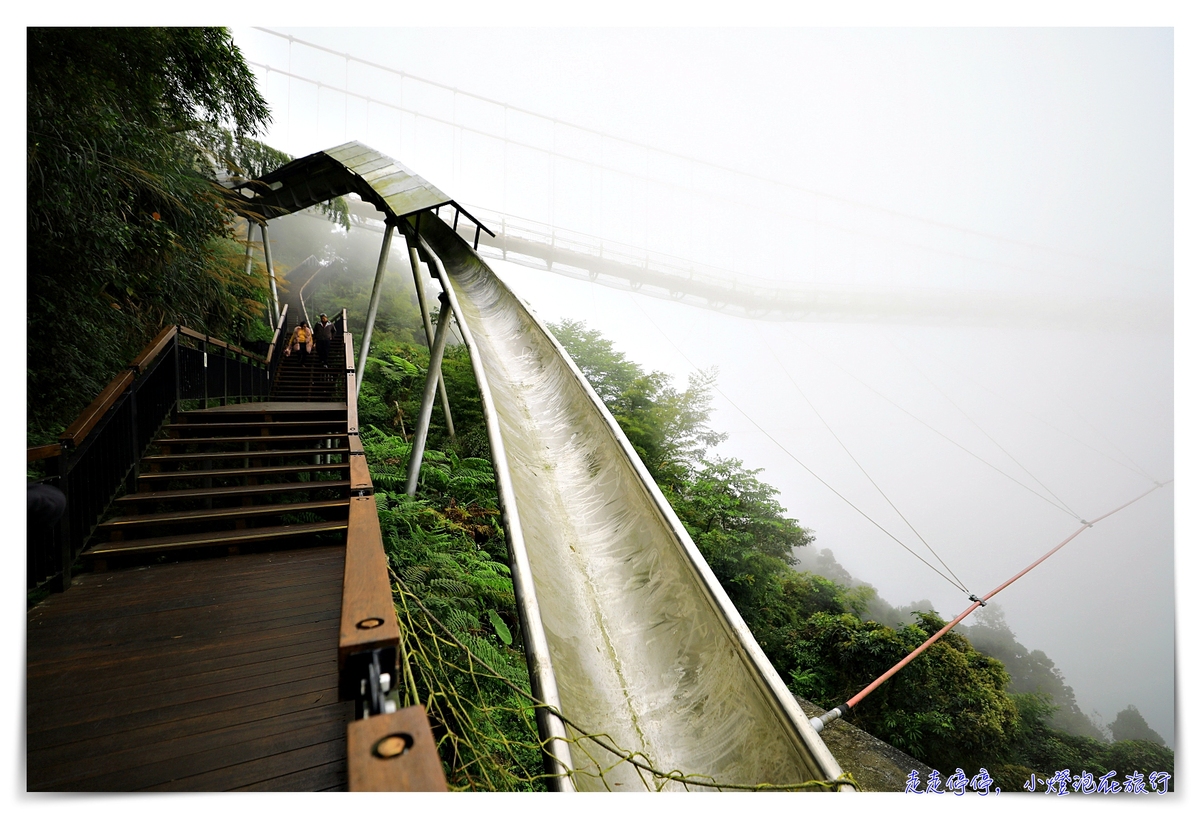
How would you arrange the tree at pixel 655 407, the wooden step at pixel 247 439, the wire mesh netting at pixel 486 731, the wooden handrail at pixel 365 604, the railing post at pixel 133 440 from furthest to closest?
the tree at pixel 655 407 < the wooden step at pixel 247 439 < the railing post at pixel 133 440 < the wire mesh netting at pixel 486 731 < the wooden handrail at pixel 365 604

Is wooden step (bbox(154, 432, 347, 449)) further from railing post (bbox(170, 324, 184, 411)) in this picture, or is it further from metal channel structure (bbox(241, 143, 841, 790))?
metal channel structure (bbox(241, 143, 841, 790))

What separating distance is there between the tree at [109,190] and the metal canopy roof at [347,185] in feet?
4.96

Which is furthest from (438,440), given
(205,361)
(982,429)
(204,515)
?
(982,429)

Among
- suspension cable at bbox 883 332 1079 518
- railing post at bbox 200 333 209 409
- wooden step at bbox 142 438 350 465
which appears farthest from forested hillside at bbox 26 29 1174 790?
suspension cable at bbox 883 332 1079 518

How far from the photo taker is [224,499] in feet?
9.51

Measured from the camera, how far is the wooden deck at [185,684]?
120 centimetres

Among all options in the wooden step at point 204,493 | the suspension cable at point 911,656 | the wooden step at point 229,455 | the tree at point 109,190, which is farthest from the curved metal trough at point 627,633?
the tree at point 109,190

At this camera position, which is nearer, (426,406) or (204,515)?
(204,515)

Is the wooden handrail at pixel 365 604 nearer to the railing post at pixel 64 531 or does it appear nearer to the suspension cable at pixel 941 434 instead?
the railing post at pixel 64 531

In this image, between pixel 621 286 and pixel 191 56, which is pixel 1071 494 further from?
pixel 191 56

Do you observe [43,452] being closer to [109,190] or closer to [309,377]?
[109,190]

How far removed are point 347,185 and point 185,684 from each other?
6.17 meters

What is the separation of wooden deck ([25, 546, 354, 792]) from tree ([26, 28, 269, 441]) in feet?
5.10

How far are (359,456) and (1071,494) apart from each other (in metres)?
8.77
